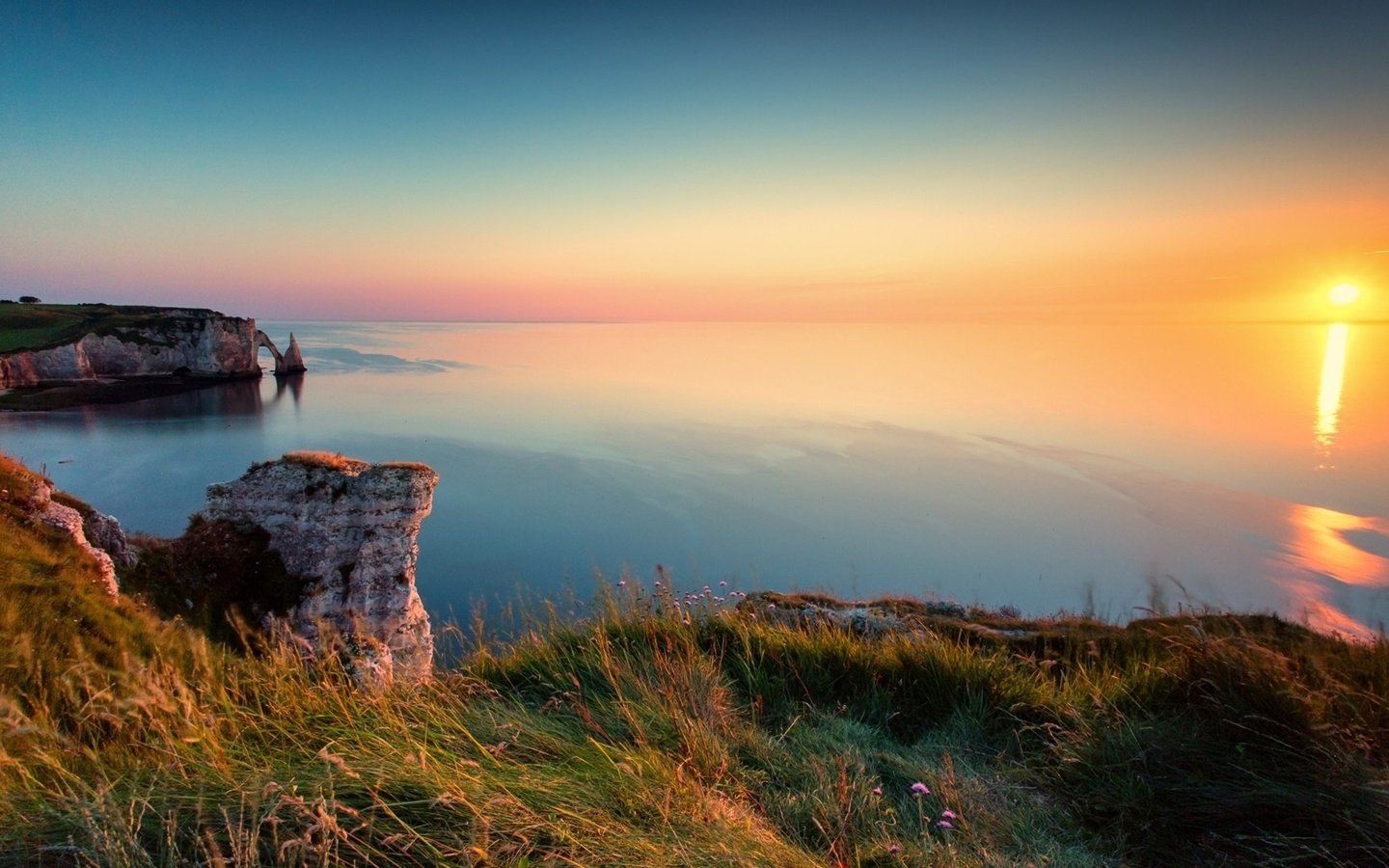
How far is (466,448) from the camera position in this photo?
78250 mm

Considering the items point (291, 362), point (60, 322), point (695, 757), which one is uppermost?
point (60, 322)

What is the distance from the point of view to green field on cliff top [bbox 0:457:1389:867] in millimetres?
2459

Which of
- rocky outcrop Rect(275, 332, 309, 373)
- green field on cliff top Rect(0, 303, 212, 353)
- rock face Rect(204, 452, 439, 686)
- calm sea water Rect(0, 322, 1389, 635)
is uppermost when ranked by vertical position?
green field on cliff top Rect(0, 303, 212, 353)

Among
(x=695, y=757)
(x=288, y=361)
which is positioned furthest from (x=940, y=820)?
(x=288, y=361)

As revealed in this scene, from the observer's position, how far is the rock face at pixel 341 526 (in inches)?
757

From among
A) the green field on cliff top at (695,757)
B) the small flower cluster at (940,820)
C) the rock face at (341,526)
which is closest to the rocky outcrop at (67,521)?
the green field on cliff top at (695,757)

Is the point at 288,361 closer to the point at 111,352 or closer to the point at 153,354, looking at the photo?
the point at 153,354

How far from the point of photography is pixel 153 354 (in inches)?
4186

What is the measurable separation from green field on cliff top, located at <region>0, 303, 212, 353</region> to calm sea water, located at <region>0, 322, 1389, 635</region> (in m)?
16.4

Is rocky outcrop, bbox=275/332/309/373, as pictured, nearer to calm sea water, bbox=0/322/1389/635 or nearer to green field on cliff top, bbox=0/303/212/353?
calm sea water, bbox=0/322/1389/635

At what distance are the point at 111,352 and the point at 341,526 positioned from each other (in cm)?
12347

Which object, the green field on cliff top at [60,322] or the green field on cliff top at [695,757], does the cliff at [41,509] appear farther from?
the green field on cliff top at [60,322]

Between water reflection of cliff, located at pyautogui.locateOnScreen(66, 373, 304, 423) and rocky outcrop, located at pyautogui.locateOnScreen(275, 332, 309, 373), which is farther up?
rocky outcrop, located at pyautogui.locateOnScreen(275, 332, 309, 373)

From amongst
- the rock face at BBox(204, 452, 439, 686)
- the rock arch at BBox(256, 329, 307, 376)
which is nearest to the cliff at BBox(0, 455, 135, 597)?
the rock face at BBox(204, 452, 439, 686)
